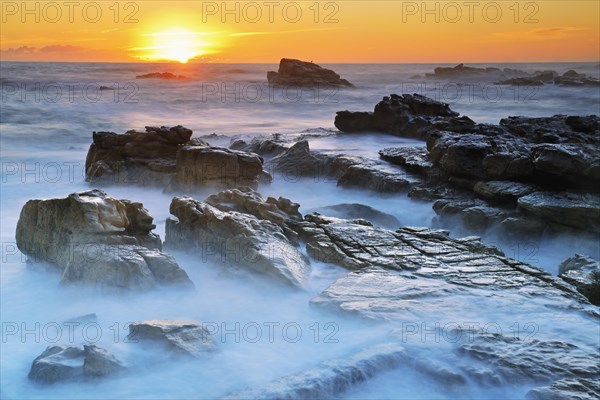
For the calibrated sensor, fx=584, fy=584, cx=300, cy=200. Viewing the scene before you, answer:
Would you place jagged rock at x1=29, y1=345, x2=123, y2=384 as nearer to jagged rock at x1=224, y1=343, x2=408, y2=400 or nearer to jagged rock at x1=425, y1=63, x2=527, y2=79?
jagged rock at x1=224, y1=343, x2=408, y2=400

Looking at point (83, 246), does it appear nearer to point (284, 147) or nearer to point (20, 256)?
point (20, 256)

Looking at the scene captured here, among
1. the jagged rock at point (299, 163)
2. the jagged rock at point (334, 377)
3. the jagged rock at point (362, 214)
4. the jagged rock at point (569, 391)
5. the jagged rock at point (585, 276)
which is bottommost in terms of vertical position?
the jagged rock at point (569, 391)

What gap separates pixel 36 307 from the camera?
250 inches

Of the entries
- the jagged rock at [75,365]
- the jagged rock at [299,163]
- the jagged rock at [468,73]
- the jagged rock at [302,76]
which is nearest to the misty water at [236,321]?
the jagged rock at [75,365]

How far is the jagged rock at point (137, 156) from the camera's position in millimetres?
13070

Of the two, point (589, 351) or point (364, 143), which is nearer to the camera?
point (589, 351)

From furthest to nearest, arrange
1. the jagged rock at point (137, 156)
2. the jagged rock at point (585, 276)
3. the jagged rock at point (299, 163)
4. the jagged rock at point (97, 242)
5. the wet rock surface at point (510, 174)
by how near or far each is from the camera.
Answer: the jagged rock at point (299, 163) → the jagged rock at point (137, 156) → the wet rock surface at point (510, 174) → the jagged rock at point (585, 276) → the jagged rock at point (97, 242)

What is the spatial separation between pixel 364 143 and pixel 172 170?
19.8ft

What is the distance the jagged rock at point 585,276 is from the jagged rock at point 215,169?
251 inches

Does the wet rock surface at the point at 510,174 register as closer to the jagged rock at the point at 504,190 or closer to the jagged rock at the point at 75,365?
the jagged rock at the point at 504,190

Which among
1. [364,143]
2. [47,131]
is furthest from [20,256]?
[47,131]

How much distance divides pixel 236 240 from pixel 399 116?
11.6m

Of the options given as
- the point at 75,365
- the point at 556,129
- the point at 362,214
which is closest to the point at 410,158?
the point at 362,214

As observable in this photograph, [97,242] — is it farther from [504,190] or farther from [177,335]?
[504,190]
